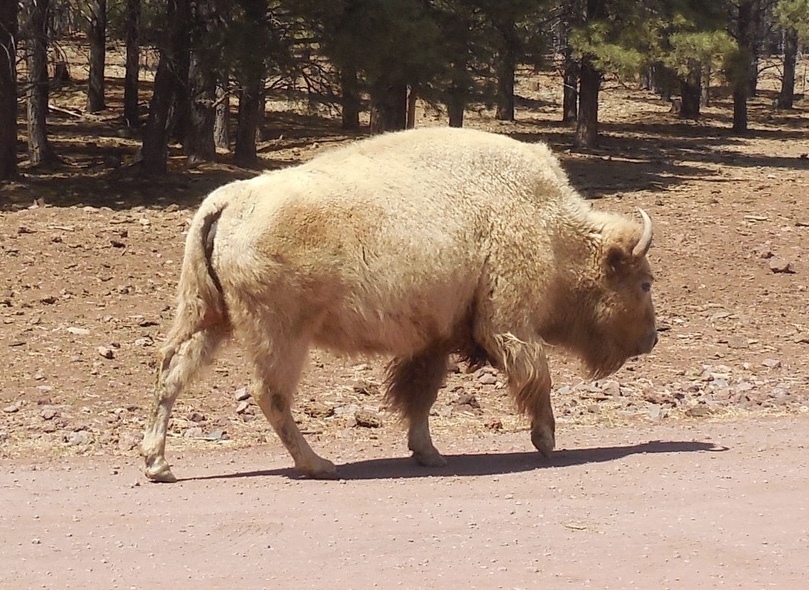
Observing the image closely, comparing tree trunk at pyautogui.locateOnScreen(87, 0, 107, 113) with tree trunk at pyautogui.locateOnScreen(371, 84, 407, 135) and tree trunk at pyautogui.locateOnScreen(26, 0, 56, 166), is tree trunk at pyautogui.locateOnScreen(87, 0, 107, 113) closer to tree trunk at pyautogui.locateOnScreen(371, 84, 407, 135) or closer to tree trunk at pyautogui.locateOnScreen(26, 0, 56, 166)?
tree trunk at pyautogui.locateOnScreen(26, 0, 56, 166)

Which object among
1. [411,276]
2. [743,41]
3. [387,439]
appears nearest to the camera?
[411,276]

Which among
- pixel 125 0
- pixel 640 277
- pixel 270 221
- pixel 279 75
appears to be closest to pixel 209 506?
pixel 270 221

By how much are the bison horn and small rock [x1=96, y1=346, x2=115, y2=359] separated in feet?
15.5

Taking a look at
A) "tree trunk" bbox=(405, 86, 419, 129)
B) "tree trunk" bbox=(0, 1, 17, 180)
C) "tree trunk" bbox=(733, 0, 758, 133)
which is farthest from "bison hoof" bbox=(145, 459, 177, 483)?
"tree trunk" bbox=(733, 0, 758, 133)

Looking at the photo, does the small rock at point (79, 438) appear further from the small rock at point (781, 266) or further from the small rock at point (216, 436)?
the small rock at point (781, 266)

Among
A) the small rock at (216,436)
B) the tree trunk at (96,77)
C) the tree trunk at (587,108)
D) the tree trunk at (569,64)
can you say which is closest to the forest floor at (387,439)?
the small rock at (216,436)

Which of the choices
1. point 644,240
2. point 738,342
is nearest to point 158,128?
point 738,342

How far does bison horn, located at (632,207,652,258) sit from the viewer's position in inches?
311

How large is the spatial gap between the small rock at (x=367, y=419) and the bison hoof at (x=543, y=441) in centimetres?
171

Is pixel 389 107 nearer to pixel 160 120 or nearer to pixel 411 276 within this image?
pixel 160 120

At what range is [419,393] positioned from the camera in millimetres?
7848

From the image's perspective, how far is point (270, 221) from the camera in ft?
22.8

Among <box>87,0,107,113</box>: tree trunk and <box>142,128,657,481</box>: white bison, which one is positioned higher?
<box>87,0,107,113</box>: tree trunk

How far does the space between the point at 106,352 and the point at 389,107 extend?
9824 mm
